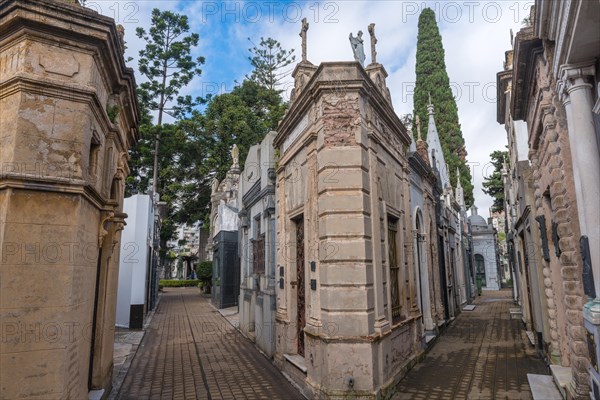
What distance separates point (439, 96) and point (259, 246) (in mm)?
29100

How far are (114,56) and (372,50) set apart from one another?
5254mm

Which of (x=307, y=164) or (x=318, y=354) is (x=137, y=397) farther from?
(x=307, y=164)

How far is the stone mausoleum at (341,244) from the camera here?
563 centimetres

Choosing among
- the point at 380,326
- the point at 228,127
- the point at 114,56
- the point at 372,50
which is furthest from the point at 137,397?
the point at 228,127

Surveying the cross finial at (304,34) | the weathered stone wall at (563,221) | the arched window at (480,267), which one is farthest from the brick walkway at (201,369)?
the arched window at (480,267)

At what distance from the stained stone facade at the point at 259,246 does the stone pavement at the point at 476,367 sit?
337 centimetres

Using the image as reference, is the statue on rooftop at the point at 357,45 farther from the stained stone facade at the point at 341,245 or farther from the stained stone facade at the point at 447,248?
the stained stone facade at the point at 447,248

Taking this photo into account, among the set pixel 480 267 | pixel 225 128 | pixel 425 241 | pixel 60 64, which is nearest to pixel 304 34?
pixel 60 64

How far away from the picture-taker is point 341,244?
5789mm

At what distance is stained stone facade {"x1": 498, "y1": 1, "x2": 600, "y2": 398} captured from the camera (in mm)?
3615

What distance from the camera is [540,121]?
5.71 m

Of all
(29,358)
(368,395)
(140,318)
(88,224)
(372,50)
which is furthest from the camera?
(140,318)

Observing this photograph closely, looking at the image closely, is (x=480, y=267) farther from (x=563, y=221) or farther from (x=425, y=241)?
(x=563, y=221)

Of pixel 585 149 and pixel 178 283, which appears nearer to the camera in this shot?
pixel 585 149
